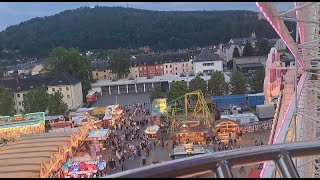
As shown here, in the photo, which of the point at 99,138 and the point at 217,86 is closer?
the point at 99,138

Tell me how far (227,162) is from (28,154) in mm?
11116

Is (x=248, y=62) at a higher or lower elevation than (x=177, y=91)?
higher

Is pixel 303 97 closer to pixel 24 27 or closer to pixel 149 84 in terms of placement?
pixel 149 84

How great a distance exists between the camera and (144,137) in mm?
16859

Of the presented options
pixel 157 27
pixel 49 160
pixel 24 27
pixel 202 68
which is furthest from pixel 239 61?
pixel 24 27

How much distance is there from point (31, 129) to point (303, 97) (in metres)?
12.6

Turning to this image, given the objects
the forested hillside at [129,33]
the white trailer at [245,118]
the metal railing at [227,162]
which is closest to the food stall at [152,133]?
the white trailer at [245,118]

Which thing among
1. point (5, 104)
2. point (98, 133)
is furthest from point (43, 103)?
point (98, 133)

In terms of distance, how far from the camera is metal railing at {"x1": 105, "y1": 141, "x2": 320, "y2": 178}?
5.47 ft

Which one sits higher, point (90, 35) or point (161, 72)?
point (90, 35)

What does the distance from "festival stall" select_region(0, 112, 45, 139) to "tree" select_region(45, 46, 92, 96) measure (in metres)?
12.2

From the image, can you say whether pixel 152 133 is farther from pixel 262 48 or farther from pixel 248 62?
pixel 262 48

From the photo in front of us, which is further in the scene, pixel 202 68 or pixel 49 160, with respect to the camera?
pixel 202 68

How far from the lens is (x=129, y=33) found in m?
73.6
